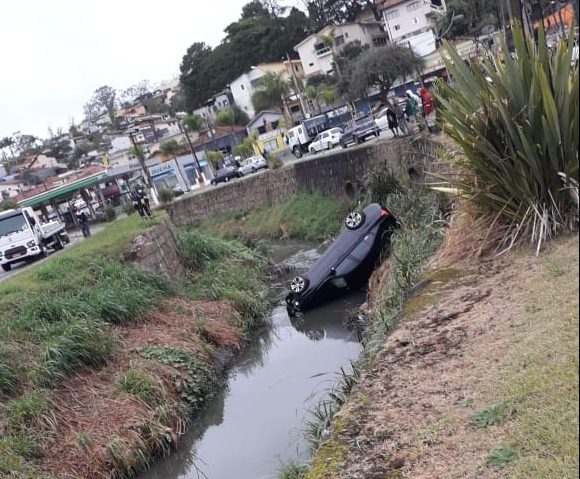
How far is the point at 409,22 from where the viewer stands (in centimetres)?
5359

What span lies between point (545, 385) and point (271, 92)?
168 feet

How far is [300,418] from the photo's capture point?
27.4 feet

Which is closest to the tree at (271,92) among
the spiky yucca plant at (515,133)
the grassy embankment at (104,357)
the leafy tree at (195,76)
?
the leafy tree at (195,76)

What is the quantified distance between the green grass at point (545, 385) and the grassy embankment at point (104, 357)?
6.04m

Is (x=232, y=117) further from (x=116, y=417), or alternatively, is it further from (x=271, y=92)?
(x=116, y=417)

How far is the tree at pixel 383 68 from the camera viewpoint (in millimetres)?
26500

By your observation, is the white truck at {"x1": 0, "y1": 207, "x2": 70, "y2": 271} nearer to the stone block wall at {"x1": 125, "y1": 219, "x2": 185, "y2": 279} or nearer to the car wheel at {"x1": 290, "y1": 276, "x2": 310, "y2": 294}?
Answer: the stone block wall at {"x1": 125, "y1": 219, "x2": 185, "y2": 279}

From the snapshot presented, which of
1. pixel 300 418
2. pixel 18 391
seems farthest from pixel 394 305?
pixel 18 391

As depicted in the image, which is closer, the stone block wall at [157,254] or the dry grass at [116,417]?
the dry grass at [116,417]

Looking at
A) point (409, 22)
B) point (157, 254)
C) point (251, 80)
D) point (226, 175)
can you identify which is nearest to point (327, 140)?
point (226, 175)

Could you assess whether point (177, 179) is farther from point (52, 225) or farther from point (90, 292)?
point (90, 292)

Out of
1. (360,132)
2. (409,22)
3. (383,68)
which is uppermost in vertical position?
(409,22)

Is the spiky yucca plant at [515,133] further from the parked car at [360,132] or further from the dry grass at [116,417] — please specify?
the parked car at [360,132]

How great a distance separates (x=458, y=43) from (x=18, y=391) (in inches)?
1333
